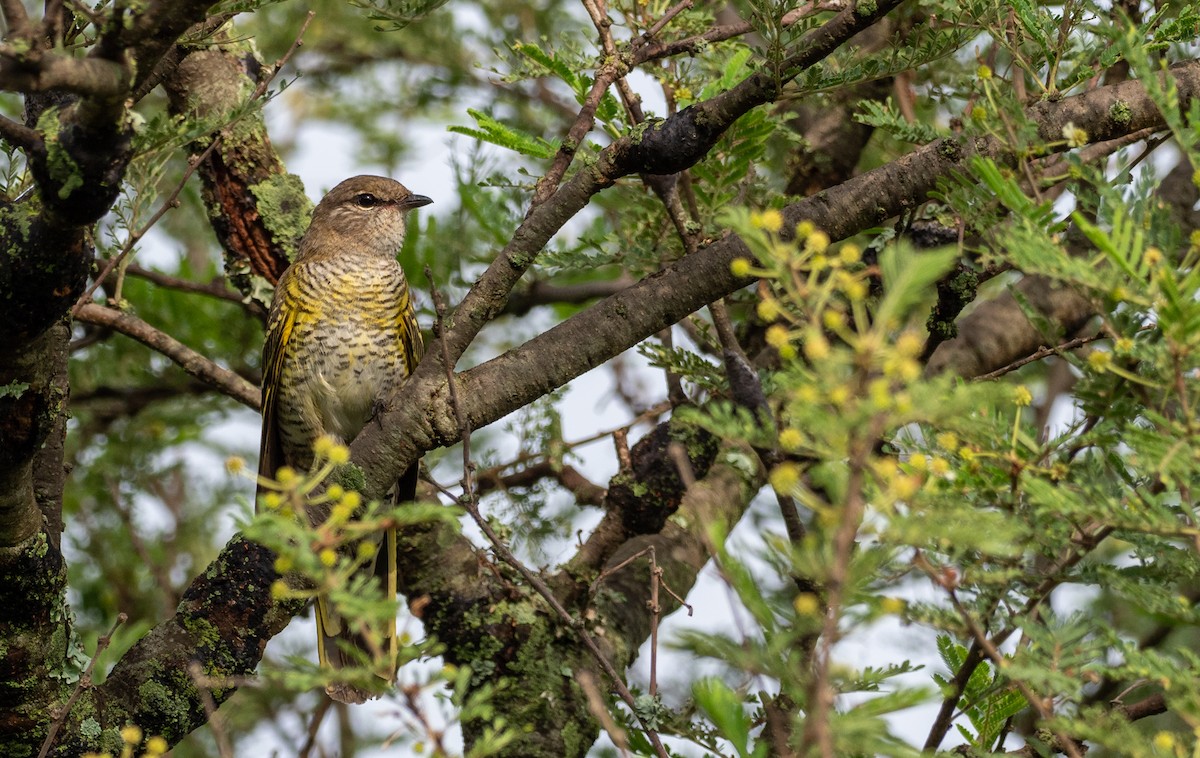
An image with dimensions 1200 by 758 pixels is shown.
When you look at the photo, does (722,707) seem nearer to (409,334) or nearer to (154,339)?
(154,339)

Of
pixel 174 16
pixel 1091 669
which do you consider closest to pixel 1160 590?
pixel 1091 669

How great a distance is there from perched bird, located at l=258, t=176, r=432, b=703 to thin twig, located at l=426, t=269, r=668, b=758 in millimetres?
2073

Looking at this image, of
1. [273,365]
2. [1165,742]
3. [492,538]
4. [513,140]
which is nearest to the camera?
[1165,742]

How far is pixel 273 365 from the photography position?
5.12m

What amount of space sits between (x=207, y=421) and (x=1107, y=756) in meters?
4.33

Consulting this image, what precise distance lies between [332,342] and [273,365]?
0.25 meters

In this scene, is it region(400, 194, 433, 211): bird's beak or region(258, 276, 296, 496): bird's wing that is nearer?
region(258, 276, 296, 496): bird's wing

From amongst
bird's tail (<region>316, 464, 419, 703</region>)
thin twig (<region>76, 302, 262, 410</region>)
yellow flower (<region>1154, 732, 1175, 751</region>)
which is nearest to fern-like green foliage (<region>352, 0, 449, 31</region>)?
bird's tail (<region>316, 464, 419, 703</region>)

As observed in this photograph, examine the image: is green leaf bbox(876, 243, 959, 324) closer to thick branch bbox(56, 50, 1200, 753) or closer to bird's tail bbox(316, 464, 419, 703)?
thick branch bbox(56, 50, 1200, 753)

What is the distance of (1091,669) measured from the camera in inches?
76.6

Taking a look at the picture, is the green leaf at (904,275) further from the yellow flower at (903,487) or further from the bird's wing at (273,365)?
the bird's wing at (273,365)

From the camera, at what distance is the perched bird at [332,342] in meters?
5.07

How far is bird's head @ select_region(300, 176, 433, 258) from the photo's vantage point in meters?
5.36

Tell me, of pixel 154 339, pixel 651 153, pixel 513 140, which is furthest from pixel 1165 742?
pixel 154 339
